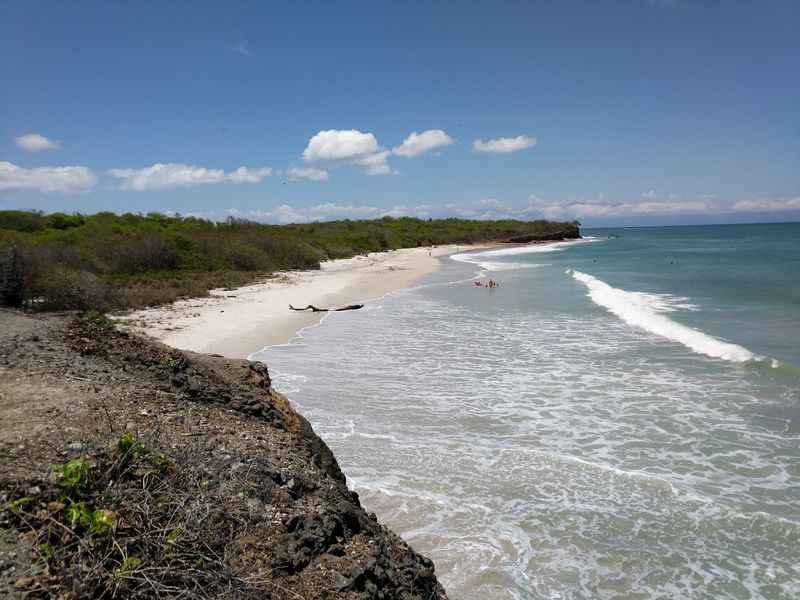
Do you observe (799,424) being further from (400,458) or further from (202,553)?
(202,553)

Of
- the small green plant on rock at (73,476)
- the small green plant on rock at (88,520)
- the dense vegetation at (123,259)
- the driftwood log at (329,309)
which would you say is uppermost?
the dense vegetation at (123,259)

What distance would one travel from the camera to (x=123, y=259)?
2538 centimetres

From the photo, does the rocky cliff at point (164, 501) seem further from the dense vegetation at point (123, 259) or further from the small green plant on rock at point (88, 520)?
the dense vegetation at point (123, 259)

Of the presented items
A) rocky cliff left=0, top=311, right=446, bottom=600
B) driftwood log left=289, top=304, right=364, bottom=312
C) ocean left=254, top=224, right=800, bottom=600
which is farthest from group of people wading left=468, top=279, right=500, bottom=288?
rocky cliff left=0, top=311, right=446, bottom=600

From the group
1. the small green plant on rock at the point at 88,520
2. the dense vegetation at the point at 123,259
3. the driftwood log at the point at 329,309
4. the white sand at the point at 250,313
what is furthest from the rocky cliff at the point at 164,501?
the driftwood log at the point at 329,309

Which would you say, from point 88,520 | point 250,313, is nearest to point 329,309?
point 250,313

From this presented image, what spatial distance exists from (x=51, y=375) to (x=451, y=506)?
4.27 meters

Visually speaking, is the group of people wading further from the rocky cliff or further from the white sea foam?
the rocky cliff

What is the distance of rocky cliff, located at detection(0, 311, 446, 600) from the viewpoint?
2.48 meters

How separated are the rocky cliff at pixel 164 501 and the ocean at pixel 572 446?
6.03 feet

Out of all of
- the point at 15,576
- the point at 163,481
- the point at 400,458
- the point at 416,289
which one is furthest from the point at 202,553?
the point at 416,289

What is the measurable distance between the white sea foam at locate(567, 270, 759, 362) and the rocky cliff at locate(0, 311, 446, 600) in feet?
39.6

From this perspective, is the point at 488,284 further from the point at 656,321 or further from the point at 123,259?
the point at 123,259

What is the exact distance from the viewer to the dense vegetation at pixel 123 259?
14.6 metres
